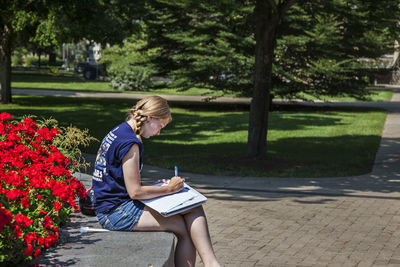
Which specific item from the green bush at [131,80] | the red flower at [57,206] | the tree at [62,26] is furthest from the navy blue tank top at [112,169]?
the green bush at [131,80]

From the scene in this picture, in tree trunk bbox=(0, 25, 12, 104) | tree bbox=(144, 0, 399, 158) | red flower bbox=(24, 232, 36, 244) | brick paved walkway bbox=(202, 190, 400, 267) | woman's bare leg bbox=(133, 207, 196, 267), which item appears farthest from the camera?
tree bbox=(144, 0, 399, 158)

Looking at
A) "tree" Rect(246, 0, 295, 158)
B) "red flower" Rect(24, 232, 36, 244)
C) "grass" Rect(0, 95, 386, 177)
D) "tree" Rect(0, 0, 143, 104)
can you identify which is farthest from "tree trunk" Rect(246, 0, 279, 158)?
"tree" Rect(0, 0, 143, 104)

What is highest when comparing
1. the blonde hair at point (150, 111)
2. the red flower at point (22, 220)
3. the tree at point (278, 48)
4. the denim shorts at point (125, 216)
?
the tree at point (278, 48)

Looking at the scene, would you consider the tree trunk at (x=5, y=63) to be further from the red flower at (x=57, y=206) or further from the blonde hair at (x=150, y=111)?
the red flower at (x=57, y=206)

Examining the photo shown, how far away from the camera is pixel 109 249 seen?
3.94 meters

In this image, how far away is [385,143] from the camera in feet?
53.0

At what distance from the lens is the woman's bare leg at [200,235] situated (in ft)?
14.0

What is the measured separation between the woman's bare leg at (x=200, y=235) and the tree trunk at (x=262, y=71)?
25.2ft

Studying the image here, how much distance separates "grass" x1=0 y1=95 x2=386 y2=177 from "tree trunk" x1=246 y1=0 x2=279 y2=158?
462 millimetres

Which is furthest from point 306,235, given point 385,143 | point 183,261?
point 385,143

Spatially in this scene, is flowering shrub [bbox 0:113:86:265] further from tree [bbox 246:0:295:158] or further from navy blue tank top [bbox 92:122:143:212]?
tree [bbox 246:0:295:158]

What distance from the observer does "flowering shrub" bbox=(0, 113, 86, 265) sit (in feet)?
11.1

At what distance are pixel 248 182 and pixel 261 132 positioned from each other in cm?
233

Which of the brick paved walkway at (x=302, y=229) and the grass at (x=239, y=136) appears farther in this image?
the grass at (x=239, y=136)
